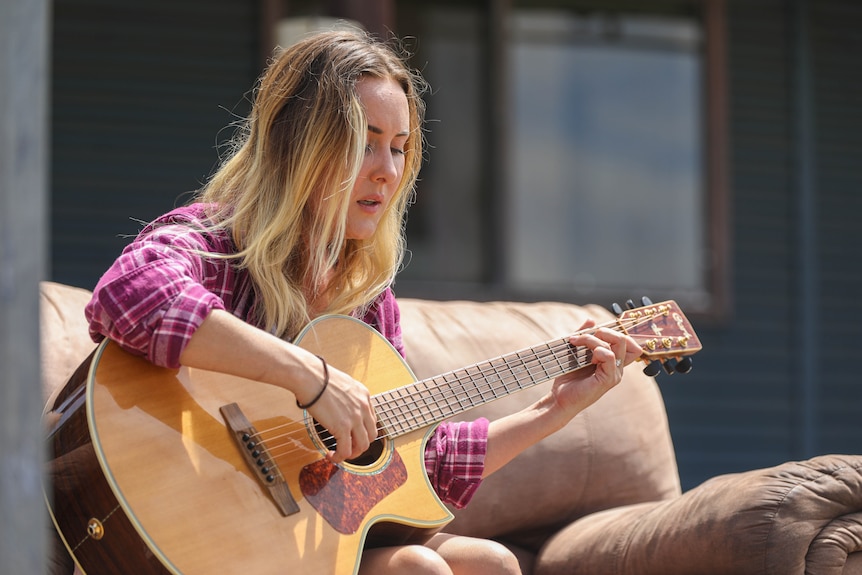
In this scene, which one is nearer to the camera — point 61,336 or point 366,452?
point 366,452

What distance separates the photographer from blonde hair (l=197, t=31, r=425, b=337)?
2428 millimetres

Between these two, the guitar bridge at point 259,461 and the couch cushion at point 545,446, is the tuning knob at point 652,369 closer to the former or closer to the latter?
the couch cushion at point 545,446

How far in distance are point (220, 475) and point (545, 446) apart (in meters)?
1.24

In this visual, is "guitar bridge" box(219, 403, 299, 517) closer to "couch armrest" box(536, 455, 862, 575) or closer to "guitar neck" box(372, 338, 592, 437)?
"guitar neck" box(372, 338, 592, 437)

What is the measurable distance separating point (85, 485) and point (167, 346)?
0.27 m

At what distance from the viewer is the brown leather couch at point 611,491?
2.49 m

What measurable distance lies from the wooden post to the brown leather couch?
49.8 inches

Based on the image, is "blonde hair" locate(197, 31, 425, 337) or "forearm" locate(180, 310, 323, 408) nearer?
"forearm" locate(180, 310, 323, 408)

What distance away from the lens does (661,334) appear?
9.15 ft

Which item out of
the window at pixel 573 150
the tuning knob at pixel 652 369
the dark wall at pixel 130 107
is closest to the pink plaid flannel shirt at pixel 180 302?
the tuning knob at pixel 652 369

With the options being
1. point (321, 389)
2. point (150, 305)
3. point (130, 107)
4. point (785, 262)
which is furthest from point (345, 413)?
point (785, 262)

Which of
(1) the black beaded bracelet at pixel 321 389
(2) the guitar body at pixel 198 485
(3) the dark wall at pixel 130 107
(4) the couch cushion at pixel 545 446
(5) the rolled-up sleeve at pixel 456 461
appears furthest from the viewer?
(3) the dark wall at pixel 130 107

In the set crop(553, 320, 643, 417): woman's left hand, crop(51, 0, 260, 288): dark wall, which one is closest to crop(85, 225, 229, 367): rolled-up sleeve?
crop(553, 320, 643, 417): woman's left hand

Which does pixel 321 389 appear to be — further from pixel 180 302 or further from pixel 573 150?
pixel 573 150
